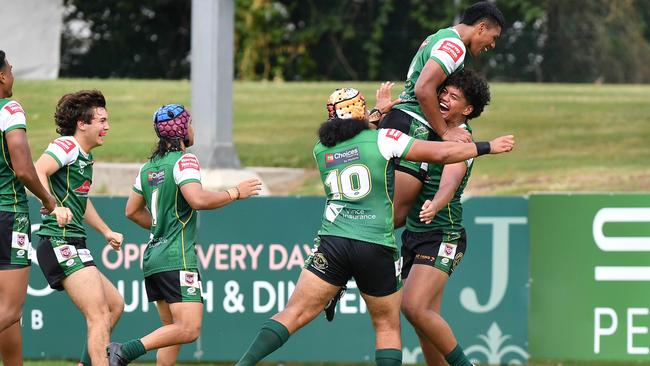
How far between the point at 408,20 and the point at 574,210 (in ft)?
55.8

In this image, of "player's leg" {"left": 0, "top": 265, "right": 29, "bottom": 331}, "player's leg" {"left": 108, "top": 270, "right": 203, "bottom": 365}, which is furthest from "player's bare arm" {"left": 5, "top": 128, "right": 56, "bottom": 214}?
"player's leg" {"left": 108, "top": 270, "right": 203, "bottom": 365}

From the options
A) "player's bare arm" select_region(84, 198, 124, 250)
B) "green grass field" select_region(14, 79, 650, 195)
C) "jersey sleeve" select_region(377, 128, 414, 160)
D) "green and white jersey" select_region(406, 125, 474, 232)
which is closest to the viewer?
"jersey sleeve" select_region(377, 128, 414, 160)

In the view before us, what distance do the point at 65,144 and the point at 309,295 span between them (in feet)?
6.05

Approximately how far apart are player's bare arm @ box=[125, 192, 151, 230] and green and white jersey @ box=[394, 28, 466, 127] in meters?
1.73

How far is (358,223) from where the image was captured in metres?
6.73

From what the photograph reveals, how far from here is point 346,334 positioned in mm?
9133

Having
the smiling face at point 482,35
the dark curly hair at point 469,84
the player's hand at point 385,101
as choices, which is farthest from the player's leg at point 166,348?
the smiling face at point 482,35

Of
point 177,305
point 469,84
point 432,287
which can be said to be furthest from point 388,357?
point 469,84

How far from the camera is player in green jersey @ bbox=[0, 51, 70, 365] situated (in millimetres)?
6883

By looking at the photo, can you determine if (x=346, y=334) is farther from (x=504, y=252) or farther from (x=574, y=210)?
(x=574, y=210)

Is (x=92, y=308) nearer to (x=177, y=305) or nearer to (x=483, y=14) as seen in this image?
(x=177, y=305)

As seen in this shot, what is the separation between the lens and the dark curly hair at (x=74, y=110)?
7555mm

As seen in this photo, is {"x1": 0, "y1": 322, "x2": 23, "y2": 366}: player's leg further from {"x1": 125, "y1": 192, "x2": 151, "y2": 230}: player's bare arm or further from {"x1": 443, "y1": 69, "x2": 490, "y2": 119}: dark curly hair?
{"x1": 443, "y1": 69, "x2": 490, "y2": 119}: dark curly hair

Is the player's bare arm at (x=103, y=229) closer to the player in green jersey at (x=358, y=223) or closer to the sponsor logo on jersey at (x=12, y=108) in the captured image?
the sponsor logo on jersey at (x=12, y=108)
